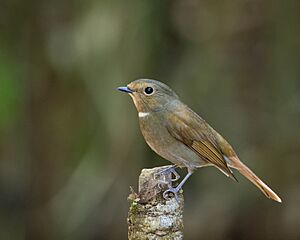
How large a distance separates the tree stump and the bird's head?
3.46ft

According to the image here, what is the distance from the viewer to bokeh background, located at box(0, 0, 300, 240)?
643 cm

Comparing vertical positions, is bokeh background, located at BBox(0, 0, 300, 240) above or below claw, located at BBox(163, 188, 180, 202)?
above

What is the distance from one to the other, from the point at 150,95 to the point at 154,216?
4.15 feet

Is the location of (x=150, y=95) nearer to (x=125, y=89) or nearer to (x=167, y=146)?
(x=125, y=89)

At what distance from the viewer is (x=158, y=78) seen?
21.8 feet

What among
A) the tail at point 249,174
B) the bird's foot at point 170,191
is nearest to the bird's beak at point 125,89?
the tail at point 249,174

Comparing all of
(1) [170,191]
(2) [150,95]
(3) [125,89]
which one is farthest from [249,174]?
(1) [170,191]

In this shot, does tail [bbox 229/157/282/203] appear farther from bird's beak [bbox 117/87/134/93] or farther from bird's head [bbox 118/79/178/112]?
bird's beak [bbox 117/87/134/93]

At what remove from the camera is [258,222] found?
684 cm

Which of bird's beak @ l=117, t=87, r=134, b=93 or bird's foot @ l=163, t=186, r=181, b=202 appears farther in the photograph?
bird's beak @ l=117, t=87, r=134, b=93

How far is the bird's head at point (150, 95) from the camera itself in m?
3.58

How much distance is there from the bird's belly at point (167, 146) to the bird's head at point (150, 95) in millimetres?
101

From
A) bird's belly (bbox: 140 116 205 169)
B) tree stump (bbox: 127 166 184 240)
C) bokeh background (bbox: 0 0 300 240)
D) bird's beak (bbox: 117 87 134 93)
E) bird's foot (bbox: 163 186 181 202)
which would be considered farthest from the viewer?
bokeh background (bbox: 0 0 300 240)

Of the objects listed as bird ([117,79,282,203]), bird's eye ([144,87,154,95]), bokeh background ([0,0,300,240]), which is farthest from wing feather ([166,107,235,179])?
bokeh background ([0,0,300,240])
